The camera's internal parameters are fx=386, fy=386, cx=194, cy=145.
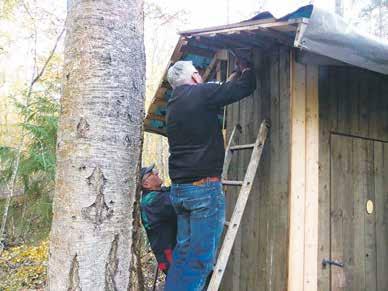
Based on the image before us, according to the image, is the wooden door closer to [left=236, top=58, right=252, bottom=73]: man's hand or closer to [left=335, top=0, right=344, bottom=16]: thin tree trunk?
[left=236, top=58, right=252, bottom=73]: man's hand

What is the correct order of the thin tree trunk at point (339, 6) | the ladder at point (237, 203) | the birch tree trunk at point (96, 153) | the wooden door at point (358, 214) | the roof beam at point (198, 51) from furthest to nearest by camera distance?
the thin tree trunk at point (339, 6)
the roof beam at point (198, 51)
the wooden door at point (358, 214)
the ladder at point (237, 203)
the birch tree trunk at point (96, 153)

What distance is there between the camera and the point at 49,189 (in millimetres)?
7949

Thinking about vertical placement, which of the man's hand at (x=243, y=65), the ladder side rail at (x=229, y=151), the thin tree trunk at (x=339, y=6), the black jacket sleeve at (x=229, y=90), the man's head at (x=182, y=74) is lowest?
the ladder side rail at (x=229, y=151)

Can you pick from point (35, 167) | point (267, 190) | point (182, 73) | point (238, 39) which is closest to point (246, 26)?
point (238, 39)

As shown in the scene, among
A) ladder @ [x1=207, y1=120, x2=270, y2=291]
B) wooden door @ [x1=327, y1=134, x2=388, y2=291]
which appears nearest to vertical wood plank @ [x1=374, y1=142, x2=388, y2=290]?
wooden door @ [x1=327, y1=134, x2=388, y2=291]

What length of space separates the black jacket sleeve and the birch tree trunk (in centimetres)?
111

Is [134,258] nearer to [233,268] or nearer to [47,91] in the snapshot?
[233,268]

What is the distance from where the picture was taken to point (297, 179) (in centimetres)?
339

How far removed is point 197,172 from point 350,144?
1.73 m

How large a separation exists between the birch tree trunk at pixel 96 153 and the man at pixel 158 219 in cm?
204

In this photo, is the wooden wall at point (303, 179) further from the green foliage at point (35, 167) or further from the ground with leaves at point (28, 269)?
the green foliage at point (35, 167)

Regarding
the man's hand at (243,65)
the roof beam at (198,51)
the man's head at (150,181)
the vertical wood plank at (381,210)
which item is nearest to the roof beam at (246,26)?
the man's hand at (243,65)

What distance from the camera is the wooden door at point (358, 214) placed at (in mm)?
3615

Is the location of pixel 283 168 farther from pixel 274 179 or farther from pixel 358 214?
pixel 358 214
